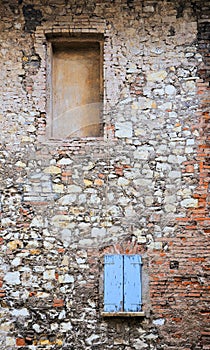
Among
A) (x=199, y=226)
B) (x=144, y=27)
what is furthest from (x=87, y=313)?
(x=144, y=27)

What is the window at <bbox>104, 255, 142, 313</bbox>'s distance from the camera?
5.95m

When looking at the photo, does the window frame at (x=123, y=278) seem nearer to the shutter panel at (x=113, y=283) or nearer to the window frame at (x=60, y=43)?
the shutter panel at (x=113, y=283)

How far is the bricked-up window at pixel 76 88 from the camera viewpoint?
257 inches

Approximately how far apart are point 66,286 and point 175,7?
3.49 m

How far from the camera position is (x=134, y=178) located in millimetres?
6246

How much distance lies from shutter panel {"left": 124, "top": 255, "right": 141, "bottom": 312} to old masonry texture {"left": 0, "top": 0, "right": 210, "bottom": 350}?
0.09 meters

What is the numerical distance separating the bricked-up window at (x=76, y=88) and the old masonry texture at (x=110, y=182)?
16 cm

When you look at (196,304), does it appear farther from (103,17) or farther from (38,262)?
(103,17)

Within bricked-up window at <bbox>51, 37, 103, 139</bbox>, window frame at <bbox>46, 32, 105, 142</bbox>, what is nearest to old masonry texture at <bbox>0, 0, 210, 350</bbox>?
window frame at <bbox>46, 32, 105, 142</bbox>

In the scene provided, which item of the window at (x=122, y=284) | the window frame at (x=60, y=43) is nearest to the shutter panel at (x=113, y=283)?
the window at (x=122, y=284)

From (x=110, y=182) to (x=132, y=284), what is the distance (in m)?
1.16

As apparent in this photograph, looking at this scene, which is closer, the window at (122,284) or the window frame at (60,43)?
the window at (122,284)

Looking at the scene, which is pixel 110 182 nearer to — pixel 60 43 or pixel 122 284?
pixel 122 284

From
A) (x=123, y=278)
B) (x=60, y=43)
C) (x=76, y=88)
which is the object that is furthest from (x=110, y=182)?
(x=60, y=43)
